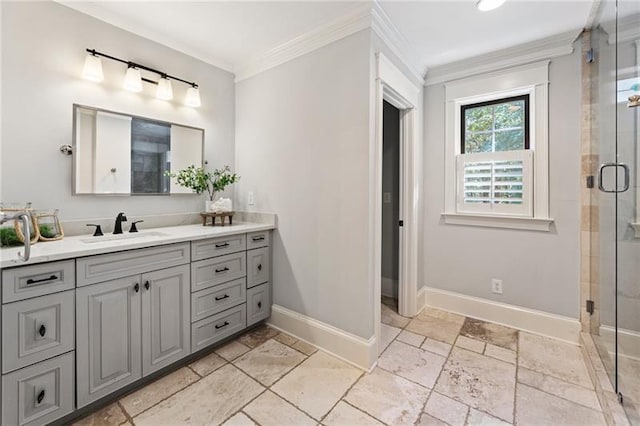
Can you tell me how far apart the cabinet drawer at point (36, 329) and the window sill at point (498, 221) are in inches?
115

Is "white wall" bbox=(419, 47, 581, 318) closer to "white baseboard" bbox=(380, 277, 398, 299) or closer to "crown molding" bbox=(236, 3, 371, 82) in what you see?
"white baseboard" bbox=(380, 277, 398, 299)

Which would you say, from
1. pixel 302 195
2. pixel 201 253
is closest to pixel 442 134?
pixel 302 195

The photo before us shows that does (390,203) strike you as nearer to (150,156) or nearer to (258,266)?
(258,266)

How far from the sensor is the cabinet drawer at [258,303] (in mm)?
2336

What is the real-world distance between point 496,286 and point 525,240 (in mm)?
487

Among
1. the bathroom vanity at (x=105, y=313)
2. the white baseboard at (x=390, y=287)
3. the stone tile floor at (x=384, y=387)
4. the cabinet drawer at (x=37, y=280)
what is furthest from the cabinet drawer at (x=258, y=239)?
the white baseboard at (x=390, y=287)

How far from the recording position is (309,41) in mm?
2162

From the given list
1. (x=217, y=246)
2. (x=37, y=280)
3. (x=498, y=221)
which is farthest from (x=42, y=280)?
(x=498, y=221)

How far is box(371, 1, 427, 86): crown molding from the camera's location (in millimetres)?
1887

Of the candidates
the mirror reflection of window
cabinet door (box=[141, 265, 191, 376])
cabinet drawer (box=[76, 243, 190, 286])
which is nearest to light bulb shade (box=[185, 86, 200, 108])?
the mirror reflection of window

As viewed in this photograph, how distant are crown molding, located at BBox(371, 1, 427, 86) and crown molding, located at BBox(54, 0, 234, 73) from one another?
1.52 meters

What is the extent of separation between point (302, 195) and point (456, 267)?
5.61ft

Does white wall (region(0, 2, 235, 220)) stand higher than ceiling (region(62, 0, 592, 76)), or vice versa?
ceiling (region(62, 0, 592, 76))

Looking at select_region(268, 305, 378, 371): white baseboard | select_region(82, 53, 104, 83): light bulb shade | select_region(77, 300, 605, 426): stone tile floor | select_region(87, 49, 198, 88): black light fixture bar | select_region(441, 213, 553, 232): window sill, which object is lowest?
select_region(77, 300, 605, 426): stone tile floor
